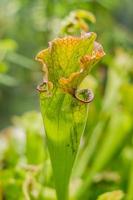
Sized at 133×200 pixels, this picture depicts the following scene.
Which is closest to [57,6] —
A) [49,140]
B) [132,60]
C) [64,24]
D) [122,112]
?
[132,60]

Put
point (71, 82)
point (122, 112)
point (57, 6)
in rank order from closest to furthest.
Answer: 1. point (71, 82)
2. point (122, 112)
3. point (57, 6)

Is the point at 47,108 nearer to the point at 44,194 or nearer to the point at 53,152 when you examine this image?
the point at 53,152

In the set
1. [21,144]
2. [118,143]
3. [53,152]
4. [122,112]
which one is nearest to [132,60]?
[122,112]

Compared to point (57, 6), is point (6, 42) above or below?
below

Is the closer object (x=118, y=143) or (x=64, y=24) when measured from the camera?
(x=64, y=24)

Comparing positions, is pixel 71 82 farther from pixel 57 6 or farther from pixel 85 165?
pixel 57 6

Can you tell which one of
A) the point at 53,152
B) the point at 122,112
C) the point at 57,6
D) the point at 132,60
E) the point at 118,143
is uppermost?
the point at 57,6

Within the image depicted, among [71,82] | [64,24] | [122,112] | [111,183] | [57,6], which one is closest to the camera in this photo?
[71,82]

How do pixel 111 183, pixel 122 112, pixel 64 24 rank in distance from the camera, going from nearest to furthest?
1. pixel 64 24
2. pixel 111 183
3. pixel 122 112

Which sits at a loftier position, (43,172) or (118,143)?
(118,143)
